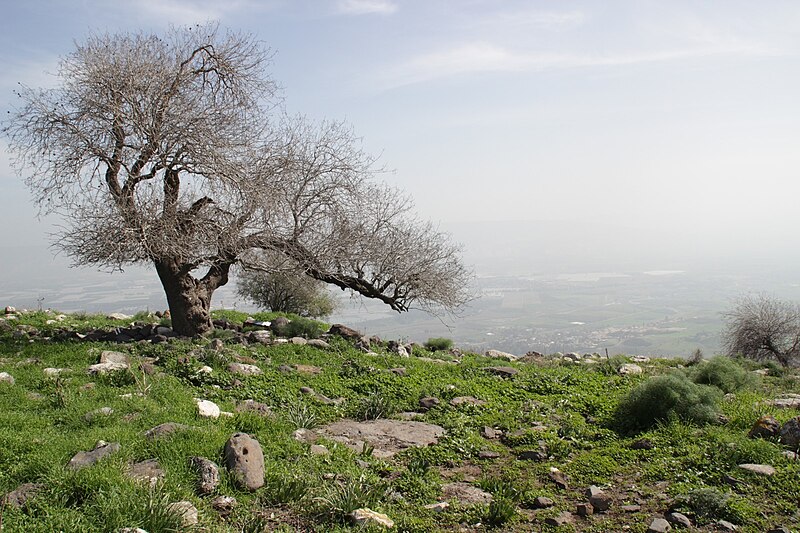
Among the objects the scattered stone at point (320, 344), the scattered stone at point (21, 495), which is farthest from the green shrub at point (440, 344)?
the scattered stone at point (21, 495)

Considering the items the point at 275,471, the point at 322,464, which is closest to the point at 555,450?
the point at 322,464

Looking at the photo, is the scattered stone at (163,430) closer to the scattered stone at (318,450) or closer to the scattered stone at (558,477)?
the scattered stone at (318,450)

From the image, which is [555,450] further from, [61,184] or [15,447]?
[61,184]

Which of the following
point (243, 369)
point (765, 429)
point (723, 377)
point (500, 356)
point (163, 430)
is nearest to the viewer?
point (163, 430)

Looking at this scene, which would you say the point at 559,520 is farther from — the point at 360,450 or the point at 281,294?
the point at 281,294

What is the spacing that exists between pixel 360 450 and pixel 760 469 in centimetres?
507

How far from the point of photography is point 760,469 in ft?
24.6

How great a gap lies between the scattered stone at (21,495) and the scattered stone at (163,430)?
4.97 ft

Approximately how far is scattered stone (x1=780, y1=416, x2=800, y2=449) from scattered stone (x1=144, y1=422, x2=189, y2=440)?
803cm

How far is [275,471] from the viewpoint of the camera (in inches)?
281

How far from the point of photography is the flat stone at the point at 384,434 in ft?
29.8

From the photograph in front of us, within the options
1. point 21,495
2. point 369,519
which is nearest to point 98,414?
point 21,495

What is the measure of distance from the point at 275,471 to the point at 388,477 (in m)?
1.49

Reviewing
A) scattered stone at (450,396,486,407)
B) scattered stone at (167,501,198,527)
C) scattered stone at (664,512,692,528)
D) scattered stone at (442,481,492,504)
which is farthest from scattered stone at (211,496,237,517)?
scattered stone at (450,396,486,407)
